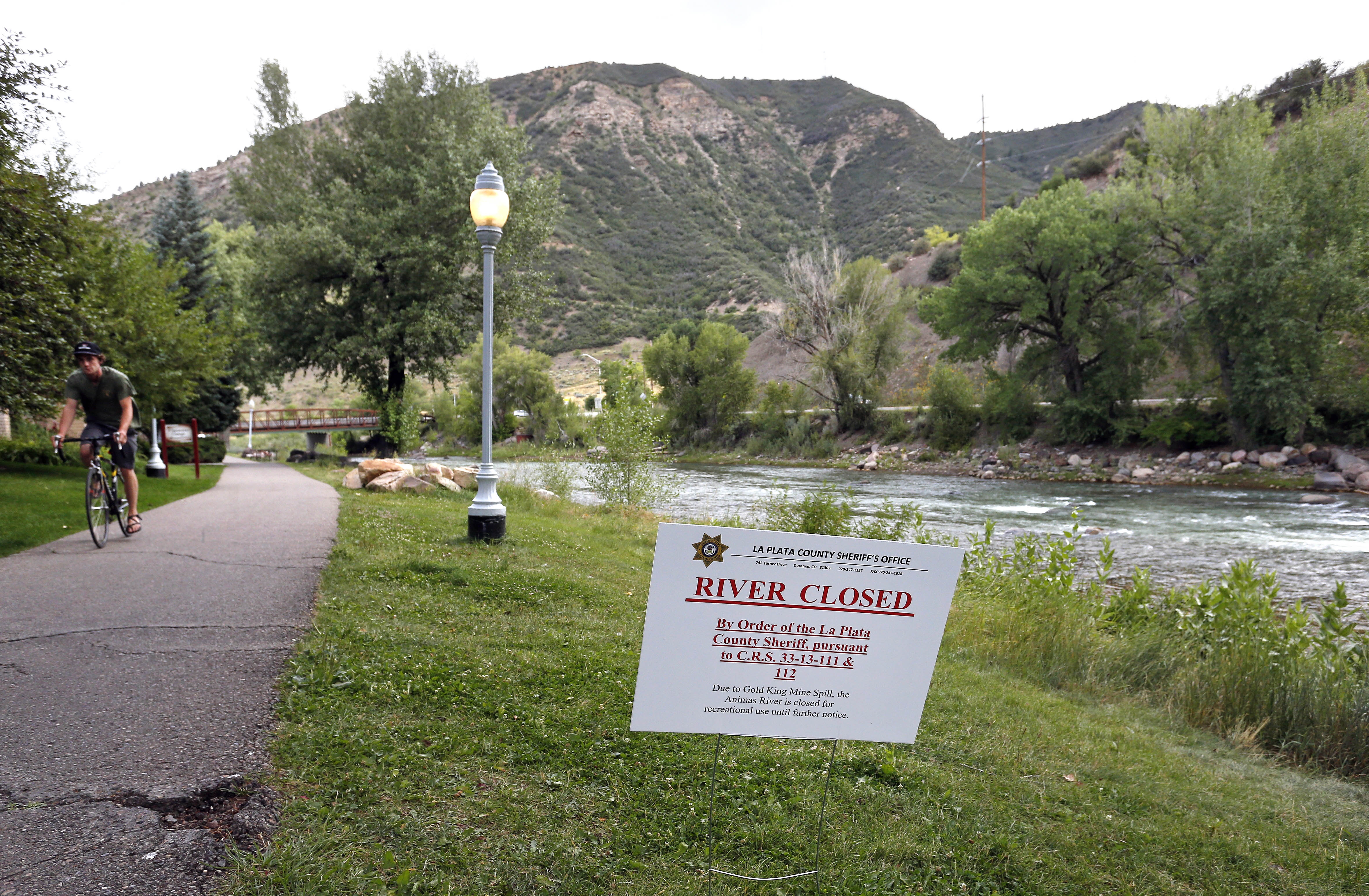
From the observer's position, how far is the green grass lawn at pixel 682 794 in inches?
114

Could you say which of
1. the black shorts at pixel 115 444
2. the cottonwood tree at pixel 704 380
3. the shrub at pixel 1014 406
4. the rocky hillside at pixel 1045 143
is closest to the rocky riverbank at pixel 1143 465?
the shrub at pixel 1014 406

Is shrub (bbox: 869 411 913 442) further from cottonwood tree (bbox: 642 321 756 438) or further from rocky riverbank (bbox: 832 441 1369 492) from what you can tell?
cottonwood tree (bbox: 642 321 756 438)

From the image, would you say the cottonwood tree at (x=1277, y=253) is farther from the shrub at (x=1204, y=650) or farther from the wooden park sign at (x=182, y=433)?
the wooden park sign at (x=182, y=433)

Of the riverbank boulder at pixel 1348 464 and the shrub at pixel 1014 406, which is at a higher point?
the shrub at pixel 1014 406

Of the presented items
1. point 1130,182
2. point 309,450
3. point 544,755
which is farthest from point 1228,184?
point 309,450

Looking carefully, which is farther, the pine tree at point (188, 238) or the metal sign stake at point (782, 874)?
the pine tree at point (188, 238)

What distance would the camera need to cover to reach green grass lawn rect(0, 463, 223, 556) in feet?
27.2

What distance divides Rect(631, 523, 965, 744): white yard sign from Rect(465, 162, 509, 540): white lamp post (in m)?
6.92

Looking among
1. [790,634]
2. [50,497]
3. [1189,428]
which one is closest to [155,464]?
[50,497]

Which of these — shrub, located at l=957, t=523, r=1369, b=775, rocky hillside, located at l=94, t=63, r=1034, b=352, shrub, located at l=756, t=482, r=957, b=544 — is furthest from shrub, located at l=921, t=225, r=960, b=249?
shrub, located at l=957, t=523, r=1369, b=775

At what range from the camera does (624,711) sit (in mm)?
4395

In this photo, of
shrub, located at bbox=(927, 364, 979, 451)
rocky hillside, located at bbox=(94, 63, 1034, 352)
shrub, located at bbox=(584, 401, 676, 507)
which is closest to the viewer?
shrub, located at bbox=(584, 401, 676, 507)

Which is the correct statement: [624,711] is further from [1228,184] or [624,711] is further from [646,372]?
[646,372]

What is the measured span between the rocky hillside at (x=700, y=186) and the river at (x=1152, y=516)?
46.3 meters
